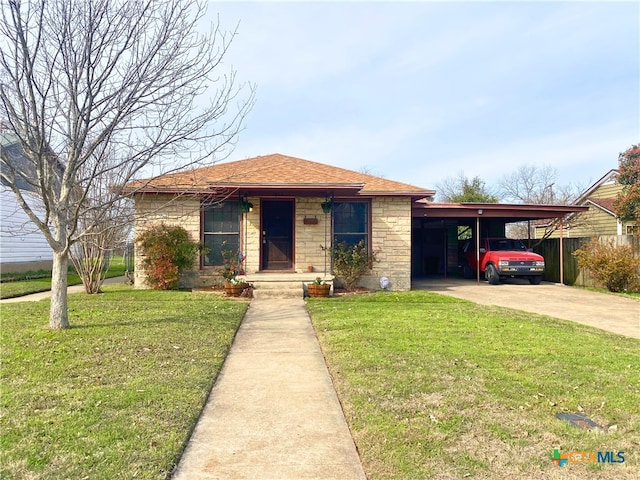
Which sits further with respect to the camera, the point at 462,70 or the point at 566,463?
the point at 462,70

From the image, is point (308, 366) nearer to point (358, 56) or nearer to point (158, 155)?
point (158, 155)

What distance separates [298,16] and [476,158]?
21660 mm

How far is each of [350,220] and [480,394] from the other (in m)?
9.16

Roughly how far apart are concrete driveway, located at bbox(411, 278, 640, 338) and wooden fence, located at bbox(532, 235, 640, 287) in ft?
5.27

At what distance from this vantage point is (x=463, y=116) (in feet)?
55.0

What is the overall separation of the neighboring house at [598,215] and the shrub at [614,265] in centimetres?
804

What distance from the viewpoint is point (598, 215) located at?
2192 centimetres

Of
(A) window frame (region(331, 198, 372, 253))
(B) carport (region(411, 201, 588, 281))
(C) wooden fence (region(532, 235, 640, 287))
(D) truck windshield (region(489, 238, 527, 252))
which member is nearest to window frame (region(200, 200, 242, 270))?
(A) window frame (region(331, 198, 372, 253))

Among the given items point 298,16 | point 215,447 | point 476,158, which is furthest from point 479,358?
point 476,158

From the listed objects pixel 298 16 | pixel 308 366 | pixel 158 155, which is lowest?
pixel 308 366

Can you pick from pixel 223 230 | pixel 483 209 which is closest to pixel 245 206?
pixel 223 230

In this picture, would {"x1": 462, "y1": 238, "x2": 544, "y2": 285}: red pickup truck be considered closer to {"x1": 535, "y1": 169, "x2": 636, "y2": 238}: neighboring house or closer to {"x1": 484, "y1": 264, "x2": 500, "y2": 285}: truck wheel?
{"x1": 484, "y1": 264, "x2": 500, "y2": 285}: truck wheel

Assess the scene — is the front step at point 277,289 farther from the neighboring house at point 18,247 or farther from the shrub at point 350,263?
the neighboring house at point 18,247

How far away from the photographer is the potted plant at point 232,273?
10.4 metres
